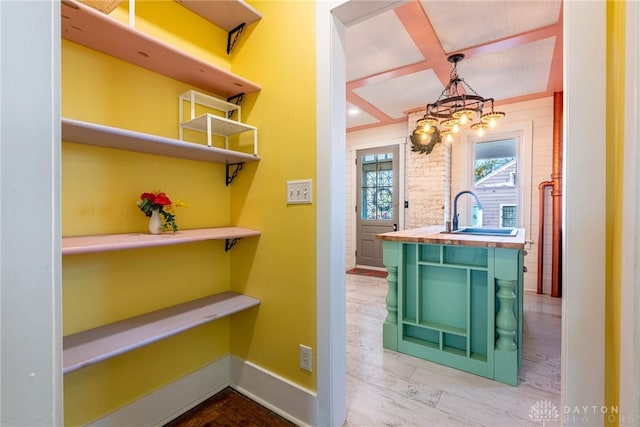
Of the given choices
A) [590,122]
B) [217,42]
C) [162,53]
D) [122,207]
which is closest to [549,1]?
[590,122]

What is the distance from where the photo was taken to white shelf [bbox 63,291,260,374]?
1.05 m

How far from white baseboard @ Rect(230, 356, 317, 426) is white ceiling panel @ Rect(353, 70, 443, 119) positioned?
3.20m

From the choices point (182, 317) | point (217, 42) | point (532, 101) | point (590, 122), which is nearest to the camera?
point (590, 122)

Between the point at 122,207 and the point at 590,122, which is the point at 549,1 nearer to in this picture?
the point at 590,122

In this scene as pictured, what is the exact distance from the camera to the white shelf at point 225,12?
1.54 meters

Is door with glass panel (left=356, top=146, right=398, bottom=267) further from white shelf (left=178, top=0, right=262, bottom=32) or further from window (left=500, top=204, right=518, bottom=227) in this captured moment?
Answer: white shelf (left=178, top=0, right=262, bottom=32)

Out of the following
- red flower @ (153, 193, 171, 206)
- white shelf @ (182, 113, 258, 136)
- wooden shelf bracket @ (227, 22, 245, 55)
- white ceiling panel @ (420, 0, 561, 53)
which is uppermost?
white ceiling panel @ (420, 0, 561, 53)

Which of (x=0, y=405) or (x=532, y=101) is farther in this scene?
(x=532, y=101)

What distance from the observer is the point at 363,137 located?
5.27 meters

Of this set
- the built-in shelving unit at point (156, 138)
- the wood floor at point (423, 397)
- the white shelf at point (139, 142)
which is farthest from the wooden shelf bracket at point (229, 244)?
the wood floor at point (423, 397)

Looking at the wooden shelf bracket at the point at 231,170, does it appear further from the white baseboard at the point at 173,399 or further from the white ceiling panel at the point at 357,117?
the white ceiling panel at the point at 357,117

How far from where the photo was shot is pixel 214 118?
142 centimetres

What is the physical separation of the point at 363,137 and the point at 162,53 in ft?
14.2

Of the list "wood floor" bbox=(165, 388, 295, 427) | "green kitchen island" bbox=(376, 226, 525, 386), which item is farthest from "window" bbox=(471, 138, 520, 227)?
"wood floor" bbox=(165, 388, 295, 427)
